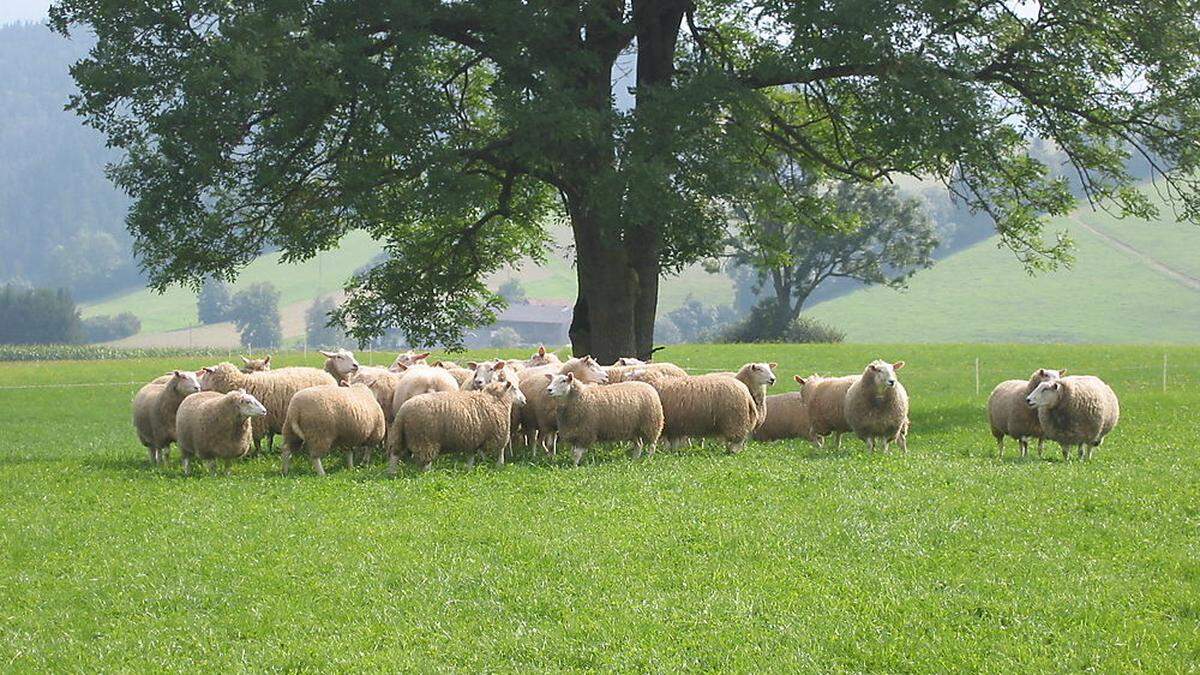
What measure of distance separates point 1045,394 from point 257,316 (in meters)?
A: 136

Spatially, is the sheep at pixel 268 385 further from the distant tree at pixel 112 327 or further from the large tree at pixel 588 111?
the distant tree at pixel 112 327

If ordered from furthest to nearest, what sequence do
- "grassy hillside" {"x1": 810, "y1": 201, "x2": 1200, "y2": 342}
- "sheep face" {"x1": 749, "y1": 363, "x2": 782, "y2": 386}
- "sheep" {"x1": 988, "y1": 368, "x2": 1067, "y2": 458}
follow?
"grassy hillside" {"x1": 810, "y1": 201, "x2": 1200, "y2": 342}
"sheep face" {"x1": 749, "y1": 363, "x2": 782, "y2": 386}
"sheep" {"x1": 988, "y1": 368, "x2": 1067, "y2": 458}

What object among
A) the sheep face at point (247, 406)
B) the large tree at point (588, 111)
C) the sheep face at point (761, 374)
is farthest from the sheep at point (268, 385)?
the sheep face at point (761, 374)

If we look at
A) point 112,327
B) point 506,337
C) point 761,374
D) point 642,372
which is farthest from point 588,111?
point 112,327

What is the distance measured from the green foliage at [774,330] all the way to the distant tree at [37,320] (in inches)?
2601

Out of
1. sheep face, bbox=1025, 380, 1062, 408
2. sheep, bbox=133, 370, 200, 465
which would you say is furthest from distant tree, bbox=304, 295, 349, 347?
sheep face, bbox=1025, 380, 1062, 408

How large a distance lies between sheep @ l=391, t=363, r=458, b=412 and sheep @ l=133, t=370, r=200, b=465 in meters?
2.93

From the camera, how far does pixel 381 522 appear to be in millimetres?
13508

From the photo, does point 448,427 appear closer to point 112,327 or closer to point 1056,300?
point 1056,300

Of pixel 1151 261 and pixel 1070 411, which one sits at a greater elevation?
pixel 1151 261

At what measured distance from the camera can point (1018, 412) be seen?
19.0 metres

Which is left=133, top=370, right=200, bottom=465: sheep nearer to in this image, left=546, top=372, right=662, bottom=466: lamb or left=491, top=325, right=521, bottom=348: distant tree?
left=546, top=372, right=662, bottom=466: lamb

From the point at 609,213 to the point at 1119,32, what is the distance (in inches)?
426

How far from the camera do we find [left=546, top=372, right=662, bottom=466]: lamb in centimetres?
1841
